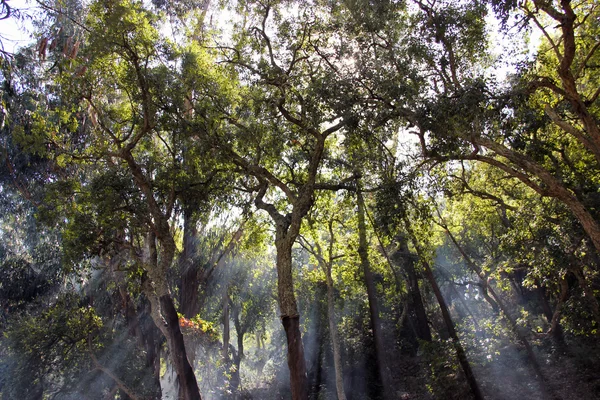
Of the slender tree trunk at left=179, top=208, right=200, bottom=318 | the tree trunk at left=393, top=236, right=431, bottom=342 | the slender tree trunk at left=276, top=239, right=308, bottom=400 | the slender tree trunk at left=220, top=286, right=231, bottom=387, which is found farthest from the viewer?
the slender tree trunk at left=220, top=286, right=231, bottom=387

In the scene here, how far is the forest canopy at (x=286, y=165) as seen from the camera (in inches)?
386

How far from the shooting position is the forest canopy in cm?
980

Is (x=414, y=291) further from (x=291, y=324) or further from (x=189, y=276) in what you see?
(x=291, y=324)

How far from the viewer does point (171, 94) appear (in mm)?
10945

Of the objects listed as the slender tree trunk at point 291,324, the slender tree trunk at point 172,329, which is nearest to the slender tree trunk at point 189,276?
the slender tree trunk at point 172,329

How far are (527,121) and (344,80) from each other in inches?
156

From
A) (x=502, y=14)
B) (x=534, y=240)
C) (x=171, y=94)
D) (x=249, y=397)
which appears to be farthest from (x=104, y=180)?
(x=249, y=397)

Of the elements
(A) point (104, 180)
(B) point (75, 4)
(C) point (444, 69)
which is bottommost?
(A) point (104, 180)

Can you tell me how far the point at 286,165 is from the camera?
12906 millimetres

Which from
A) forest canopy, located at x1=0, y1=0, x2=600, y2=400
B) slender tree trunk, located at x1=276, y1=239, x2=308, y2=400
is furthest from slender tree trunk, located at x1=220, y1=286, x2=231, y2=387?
slender tree trunk, located at x1=276, y1=239, x2=308, y2=400

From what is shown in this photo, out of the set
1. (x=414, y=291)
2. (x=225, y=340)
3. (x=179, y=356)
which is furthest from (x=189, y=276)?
(x=414, y=291)

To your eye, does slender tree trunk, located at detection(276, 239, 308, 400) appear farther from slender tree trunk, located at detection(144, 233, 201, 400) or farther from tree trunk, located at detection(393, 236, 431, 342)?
tree trunk, located at detection(393, 236, 431, 342)

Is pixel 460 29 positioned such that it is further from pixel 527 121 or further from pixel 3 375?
pixel 3 375

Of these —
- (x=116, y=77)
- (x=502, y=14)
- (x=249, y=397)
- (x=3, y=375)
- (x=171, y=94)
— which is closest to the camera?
(x=502, y=14)
